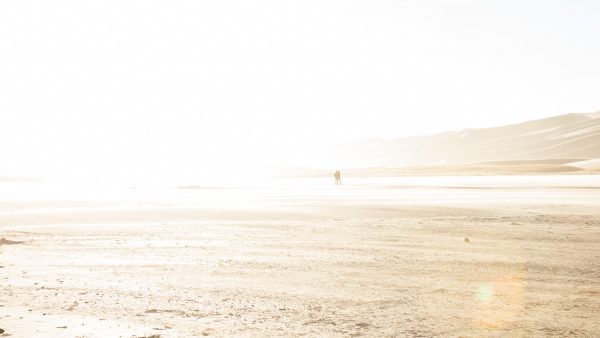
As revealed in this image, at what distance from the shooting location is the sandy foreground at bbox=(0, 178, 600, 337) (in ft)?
21.5

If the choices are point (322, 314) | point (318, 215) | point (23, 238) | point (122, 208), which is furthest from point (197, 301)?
point (122, 208)

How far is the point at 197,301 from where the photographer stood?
24.8ft

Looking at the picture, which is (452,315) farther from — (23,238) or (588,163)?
(588,163)

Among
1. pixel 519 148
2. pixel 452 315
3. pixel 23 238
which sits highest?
pixel 519 148

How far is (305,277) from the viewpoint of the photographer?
8977 millimetres

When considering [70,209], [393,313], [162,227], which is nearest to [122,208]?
[70,209]

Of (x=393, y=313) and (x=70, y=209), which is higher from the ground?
(x=70, y=209)

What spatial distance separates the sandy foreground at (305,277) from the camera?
6.56 metres

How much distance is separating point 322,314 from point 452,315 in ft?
4.93

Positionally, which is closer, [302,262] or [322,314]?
[322,314]

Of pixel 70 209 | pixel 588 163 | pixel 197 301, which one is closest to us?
pixel 197 301

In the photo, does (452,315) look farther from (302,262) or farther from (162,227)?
(162,227)

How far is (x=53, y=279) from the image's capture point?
8758 millimetres

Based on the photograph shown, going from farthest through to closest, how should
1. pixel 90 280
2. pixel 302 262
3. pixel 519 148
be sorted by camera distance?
pixel 519 148 < pixel 302 262 < pixel 90 280
